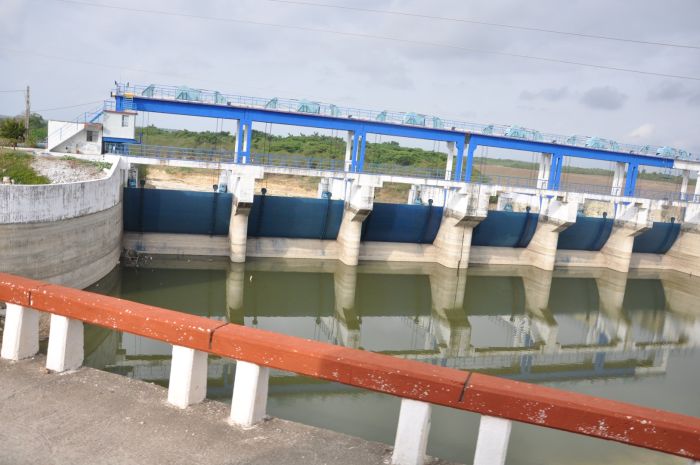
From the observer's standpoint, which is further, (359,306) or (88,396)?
(359,306)

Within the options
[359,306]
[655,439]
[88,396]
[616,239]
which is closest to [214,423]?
[88,396]

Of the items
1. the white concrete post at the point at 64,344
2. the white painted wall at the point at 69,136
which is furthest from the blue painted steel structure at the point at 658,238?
the white concrete post at the point at 64,344

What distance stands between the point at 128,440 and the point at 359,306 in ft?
51.7

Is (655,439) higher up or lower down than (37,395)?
higher up

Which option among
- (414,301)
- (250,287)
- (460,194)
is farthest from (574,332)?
(250,287)

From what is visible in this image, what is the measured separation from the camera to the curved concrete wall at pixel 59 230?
1199 centimetres

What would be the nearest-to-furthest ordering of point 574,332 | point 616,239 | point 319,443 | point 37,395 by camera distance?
1. point 319,443
2. point 37,395
3. point 574,332
4. point 616,239

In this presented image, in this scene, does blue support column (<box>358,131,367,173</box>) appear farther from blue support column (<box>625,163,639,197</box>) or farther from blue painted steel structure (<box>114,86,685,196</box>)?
blue support column (<box>625,163,639,197</box>)

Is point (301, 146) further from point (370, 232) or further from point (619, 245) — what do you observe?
point (619, 245)

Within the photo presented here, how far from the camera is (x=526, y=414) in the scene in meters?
2.91

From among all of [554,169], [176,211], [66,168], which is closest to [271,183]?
[176,211]

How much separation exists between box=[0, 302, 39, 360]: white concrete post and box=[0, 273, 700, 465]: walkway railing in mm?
24

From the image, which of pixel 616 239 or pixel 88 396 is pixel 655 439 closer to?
pixel 88 396

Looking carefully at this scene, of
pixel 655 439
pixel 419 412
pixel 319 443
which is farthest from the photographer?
pixel 319 443
